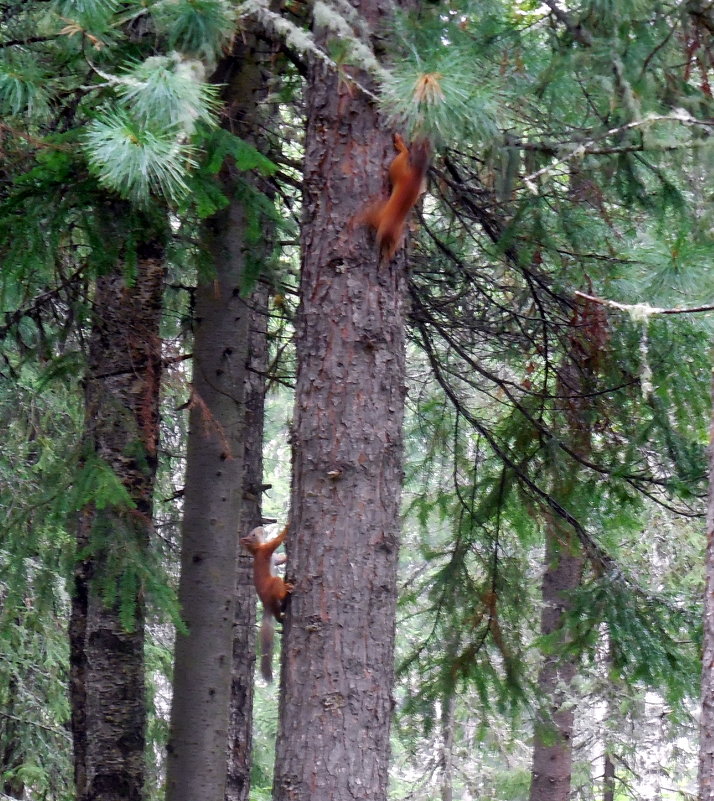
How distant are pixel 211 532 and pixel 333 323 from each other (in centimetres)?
178

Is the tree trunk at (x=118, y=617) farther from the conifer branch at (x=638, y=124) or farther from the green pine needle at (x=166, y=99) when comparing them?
the conifer branch at (x=638, y=124)

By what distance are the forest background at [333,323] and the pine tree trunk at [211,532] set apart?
0.02 metres

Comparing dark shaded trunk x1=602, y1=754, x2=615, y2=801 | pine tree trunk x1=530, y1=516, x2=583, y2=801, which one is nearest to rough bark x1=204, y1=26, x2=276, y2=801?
pine tree trunk x1=530, y1=516, x2=583, y2=801

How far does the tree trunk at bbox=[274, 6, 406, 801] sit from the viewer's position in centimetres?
396

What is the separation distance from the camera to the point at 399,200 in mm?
4152

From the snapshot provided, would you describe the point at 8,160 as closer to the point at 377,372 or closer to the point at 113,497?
the point at 113,497

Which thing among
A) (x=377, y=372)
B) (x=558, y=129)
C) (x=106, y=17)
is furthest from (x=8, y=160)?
(x=558, y=129)

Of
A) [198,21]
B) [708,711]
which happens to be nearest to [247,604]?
[708,711]

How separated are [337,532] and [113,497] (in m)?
1.02

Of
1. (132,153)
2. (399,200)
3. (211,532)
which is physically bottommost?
(211,532)

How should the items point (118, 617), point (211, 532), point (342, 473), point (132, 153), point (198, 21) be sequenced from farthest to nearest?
point (118, 617) → point (211, 532) → point (342, 473) → point (198, 21) → point (132, 153)

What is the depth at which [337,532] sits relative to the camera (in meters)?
4.07

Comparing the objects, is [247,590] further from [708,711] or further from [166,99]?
[166,99]

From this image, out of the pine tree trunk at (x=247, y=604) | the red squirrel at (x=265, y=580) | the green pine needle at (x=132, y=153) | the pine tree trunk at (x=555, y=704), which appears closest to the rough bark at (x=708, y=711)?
the green pine needle at (x=132, y=153)
